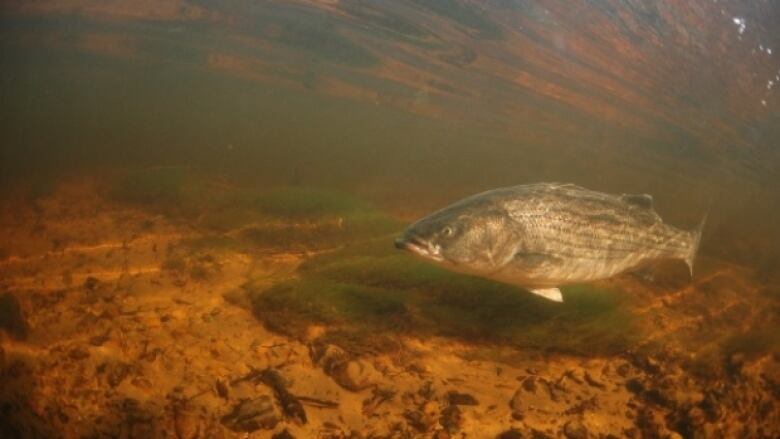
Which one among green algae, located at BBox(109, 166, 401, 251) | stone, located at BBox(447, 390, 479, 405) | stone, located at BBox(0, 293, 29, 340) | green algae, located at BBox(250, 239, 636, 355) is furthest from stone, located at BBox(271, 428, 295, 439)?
green algae, located at BBox(109, 166, 401, 251)

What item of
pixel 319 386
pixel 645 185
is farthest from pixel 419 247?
pixel 645 185

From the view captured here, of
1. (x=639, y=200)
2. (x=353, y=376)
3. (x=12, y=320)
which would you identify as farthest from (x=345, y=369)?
(x=639, y=200)

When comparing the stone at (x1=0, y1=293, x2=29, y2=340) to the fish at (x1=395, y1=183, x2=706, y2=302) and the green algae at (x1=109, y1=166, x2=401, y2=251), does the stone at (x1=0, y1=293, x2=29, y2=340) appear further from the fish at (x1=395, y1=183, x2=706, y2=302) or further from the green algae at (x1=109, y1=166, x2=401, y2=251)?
the fish at (x1=395, y1=183, x2=706, y2=302)

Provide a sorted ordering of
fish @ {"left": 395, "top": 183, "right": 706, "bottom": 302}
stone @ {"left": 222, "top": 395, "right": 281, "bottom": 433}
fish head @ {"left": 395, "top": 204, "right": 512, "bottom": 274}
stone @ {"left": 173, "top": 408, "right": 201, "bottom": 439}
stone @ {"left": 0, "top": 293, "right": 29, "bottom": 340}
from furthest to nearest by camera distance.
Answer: stone @ {"left": 0, "top": 293, "right": 29, "bottom": 340} → fish @ {"left": 395, "top": 183, "right": 706, "bottom": 302} → fish head @ {"left": 395, "top": 204, "right": 512, "bottom": 274} → stone @ {"left": 222, "top": 395, "right": 281, "bottom": 433} → stone @ {"left": 173, "top": 408, "right": 201, "bottom": 439}

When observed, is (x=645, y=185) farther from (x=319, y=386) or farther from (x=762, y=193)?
(x=319, y=386)

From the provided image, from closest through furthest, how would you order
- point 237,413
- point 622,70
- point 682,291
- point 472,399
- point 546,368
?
1. point 237,413
2. point 472,399
3. point 546,368
4. point 682,291
5. point 622,70

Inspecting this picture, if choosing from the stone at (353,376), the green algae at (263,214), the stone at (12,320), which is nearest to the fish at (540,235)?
the stone at (353,376)

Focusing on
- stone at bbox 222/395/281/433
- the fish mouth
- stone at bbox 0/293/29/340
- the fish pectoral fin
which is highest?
the fish mouth
